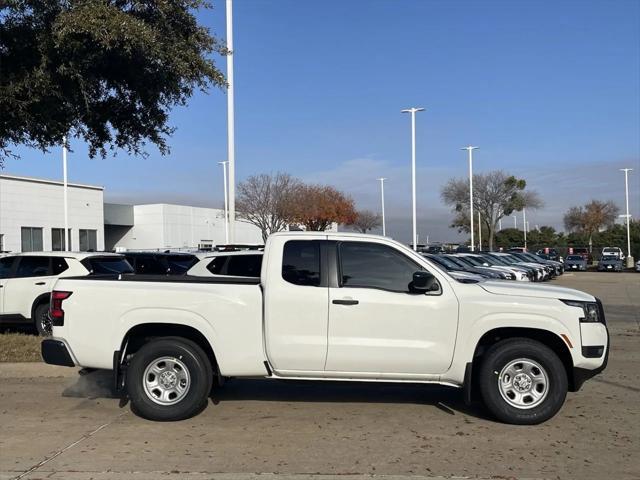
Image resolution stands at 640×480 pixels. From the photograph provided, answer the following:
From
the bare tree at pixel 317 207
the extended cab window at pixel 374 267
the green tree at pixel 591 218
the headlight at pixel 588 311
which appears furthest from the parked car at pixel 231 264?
the green tree at pixel 591 218

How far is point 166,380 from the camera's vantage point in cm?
640

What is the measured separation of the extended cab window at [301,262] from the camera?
20.9 feet

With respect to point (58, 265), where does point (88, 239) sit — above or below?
above

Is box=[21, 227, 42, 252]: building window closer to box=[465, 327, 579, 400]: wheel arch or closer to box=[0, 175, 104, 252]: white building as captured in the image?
box=[0, 175, 104, 252]: white building

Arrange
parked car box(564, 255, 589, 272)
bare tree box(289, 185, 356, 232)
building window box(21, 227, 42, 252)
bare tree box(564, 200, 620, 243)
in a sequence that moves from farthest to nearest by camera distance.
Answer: bare tree box(564, 200, 620, 243)
parked car box(564, 255, 589, 272)
building window box(21, 227, 42, 252)
bare tree box(289, 185, 356, 232)

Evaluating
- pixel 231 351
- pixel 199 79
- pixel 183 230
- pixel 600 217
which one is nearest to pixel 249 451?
pixel 231 351

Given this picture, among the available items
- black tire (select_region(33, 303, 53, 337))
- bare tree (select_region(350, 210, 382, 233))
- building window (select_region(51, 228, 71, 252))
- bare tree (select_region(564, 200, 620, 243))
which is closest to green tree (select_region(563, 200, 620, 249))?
bare tree (select_region(564, 200, 620, 243))

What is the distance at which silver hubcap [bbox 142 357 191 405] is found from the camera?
6.35 meters

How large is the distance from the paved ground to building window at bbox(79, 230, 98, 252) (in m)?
47.0

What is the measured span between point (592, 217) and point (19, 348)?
80470mm

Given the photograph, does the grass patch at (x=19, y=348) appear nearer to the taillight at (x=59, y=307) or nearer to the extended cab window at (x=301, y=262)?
the taillight at (x=59, y=307)

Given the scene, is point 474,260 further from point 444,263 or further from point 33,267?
point 33,267

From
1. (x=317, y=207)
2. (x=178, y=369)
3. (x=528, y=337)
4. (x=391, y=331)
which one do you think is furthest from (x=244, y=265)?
(x=317, y=207)

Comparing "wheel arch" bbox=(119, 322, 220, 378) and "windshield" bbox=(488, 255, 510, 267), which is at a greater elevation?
"windshield" bbox=(488, 255, 510, 267)
